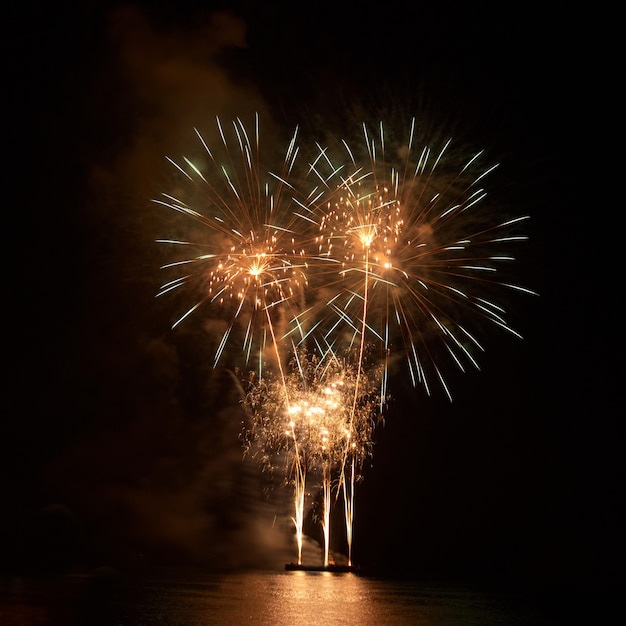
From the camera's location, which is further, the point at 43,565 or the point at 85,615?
the point at 43,565

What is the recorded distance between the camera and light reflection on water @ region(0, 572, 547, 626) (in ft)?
49.3

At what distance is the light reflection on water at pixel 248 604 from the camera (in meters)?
15.0

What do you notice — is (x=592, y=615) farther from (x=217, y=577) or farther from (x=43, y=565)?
(x=43, y=565)

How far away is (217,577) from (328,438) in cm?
614

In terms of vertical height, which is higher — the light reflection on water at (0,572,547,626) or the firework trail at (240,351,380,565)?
the firework trail at (240,351,380,565)

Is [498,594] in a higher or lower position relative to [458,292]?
lower

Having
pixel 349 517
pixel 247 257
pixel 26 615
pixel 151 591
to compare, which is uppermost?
pixel 247 257

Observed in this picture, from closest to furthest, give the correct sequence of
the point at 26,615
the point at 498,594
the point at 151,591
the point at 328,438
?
the point at 26,615
the point at 151,591
the point at 498,594
the point at 328,438

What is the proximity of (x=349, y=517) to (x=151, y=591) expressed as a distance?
40.5ft

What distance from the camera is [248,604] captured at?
18141 millimetres

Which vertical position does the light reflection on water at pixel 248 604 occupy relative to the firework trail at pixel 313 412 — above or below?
below

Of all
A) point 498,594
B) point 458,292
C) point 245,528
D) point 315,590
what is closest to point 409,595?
point 315,590

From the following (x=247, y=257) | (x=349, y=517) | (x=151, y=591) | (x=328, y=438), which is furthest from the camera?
(x=349, y=517)

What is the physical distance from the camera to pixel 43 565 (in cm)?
2895
